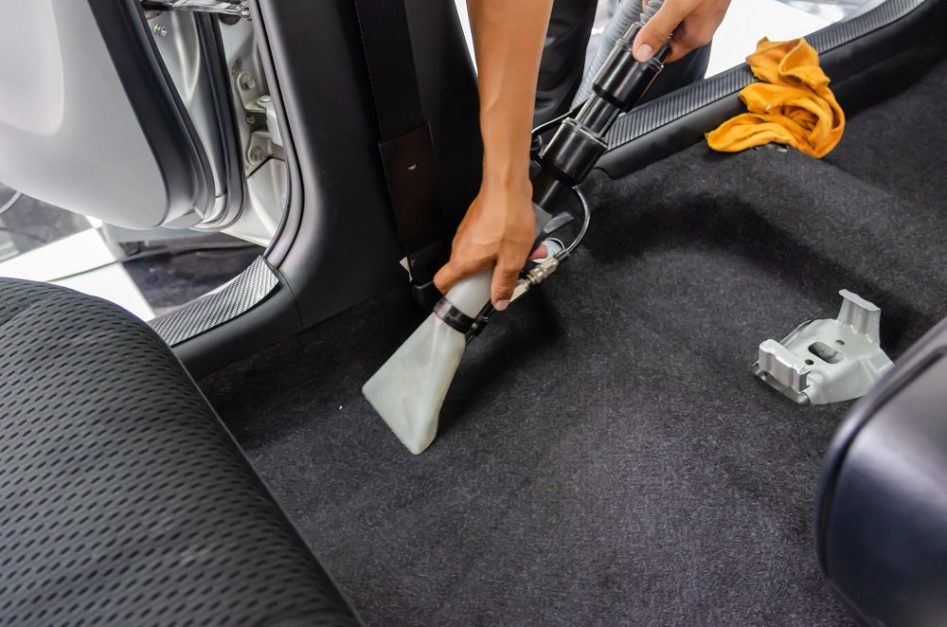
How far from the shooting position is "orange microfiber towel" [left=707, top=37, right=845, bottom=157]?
128 centimetres

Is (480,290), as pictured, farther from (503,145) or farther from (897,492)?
(897,492)

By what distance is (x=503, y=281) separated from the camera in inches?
38.1

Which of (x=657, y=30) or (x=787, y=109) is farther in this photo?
(x=787, y=109)

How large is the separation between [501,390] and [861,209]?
680mm

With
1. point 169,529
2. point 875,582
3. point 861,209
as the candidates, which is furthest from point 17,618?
point 861,209

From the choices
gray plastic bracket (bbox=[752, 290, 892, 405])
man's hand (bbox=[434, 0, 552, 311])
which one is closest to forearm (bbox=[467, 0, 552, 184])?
man's hand (bbox=[434, 0, 552, 311])

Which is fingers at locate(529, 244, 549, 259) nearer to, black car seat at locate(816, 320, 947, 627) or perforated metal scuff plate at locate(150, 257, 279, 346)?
perforated metal scuff plate at locate(150, 257, 279, 346)

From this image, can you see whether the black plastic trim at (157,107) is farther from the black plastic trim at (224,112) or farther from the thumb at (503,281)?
the thumb at (503,281)

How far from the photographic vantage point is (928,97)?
1556 millimetres

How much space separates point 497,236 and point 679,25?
36 centimetres

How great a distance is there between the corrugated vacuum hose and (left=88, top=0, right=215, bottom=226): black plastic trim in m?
0.34

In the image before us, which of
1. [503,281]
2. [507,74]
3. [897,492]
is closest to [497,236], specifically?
[503,281]

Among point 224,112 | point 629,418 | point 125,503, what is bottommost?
point 629,418

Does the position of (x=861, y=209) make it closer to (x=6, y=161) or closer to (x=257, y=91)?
(x=257, y=91)
